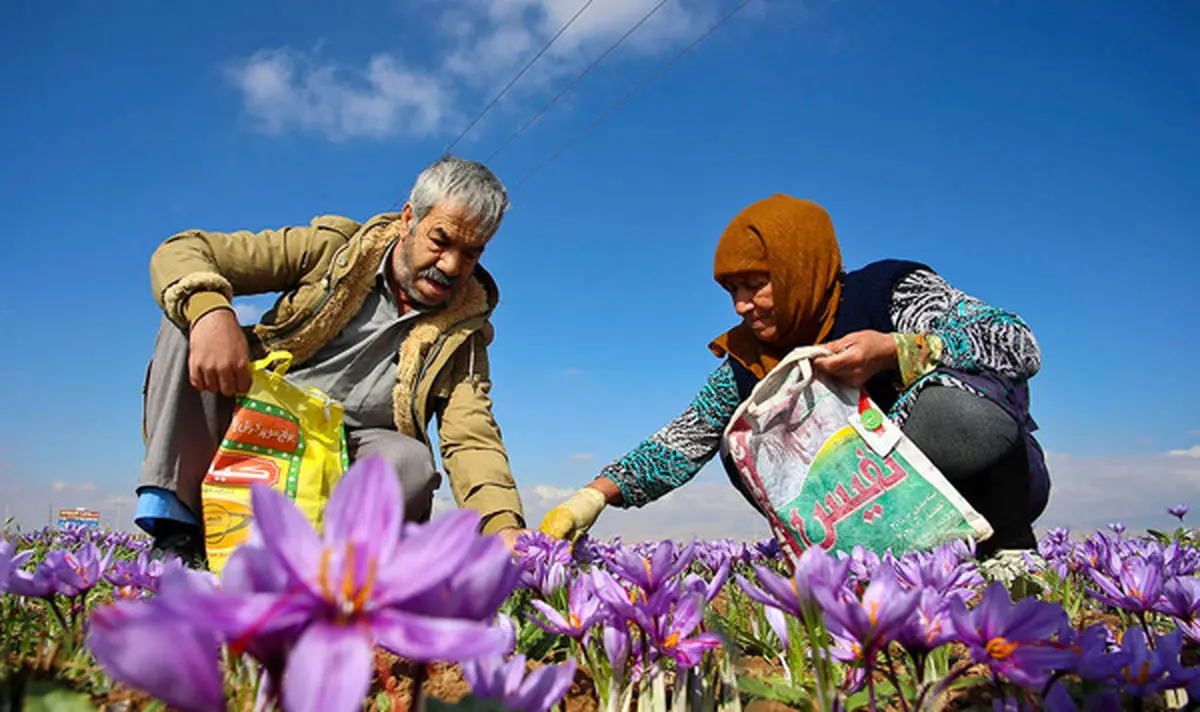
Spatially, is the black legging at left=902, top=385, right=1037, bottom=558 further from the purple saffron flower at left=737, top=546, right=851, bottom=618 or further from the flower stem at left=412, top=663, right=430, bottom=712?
the flower stem at left=412, top=663, right=430, bottom=712

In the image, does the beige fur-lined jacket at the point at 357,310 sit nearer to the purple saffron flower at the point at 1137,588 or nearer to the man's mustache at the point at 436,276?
the man's mustache at the point at 436,276

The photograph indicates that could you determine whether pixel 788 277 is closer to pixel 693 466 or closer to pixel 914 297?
pixel 914 297

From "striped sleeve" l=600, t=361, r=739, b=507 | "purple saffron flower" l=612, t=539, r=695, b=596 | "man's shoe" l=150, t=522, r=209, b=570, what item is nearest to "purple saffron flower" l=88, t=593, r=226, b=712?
"purple saffron flower" l=612, t=539, r=695, b=596

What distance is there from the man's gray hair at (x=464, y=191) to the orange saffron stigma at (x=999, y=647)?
2090 millimetres

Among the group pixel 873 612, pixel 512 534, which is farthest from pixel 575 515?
pixel 873 612

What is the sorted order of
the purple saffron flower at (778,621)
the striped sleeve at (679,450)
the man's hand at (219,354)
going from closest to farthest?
the purple saffron flower at (778,621) → the man's hand at (219,354) → the striped sleeve at (679,450)

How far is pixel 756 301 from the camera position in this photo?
2.51 metres

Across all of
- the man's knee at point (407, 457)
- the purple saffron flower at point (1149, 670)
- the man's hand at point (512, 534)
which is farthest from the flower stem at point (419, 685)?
the man's knee at point (407, 457)

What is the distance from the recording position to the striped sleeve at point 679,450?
283 cm

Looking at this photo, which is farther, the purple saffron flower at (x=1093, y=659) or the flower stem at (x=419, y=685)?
the purple saffron flower at (x=1093, y=659)

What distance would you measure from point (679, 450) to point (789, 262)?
0.86m

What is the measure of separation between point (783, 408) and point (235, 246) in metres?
1.85

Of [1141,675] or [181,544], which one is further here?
[181,544]

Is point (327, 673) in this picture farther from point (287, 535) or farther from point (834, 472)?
point (834, 472)
